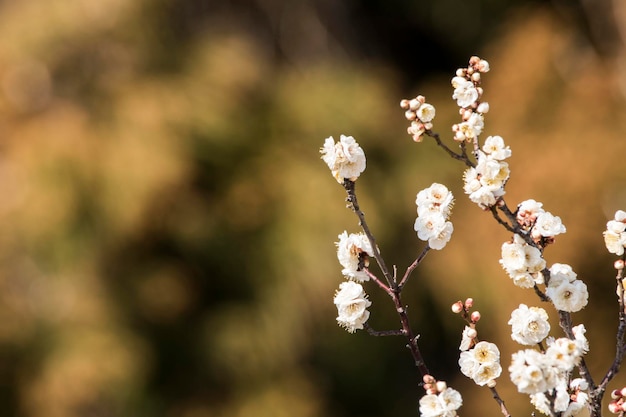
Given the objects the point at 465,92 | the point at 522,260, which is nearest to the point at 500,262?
the point at 522,260

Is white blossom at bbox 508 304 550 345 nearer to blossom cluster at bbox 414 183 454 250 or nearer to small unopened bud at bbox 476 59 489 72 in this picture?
blossom cluster at bbox 414 183 454 250

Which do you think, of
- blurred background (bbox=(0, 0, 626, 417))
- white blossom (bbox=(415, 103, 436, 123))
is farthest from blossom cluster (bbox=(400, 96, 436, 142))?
blurred background (bbox=(0, 0, 626, 417))

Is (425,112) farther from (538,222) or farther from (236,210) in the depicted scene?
(236,210)

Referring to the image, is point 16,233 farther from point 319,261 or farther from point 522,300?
point 522,300

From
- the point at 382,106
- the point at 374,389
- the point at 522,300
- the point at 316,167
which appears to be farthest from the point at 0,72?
the point at 522,300

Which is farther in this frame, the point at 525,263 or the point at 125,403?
the point at 125,403

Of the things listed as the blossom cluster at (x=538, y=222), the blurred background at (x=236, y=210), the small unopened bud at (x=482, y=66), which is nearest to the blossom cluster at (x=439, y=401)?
the blossom cluster at (x=538, y=222)

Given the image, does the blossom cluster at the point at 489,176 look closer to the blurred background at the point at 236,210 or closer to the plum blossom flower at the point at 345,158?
the plum blossom flower at the point at 345,158

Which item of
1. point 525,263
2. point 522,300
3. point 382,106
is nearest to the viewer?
point 525,263
